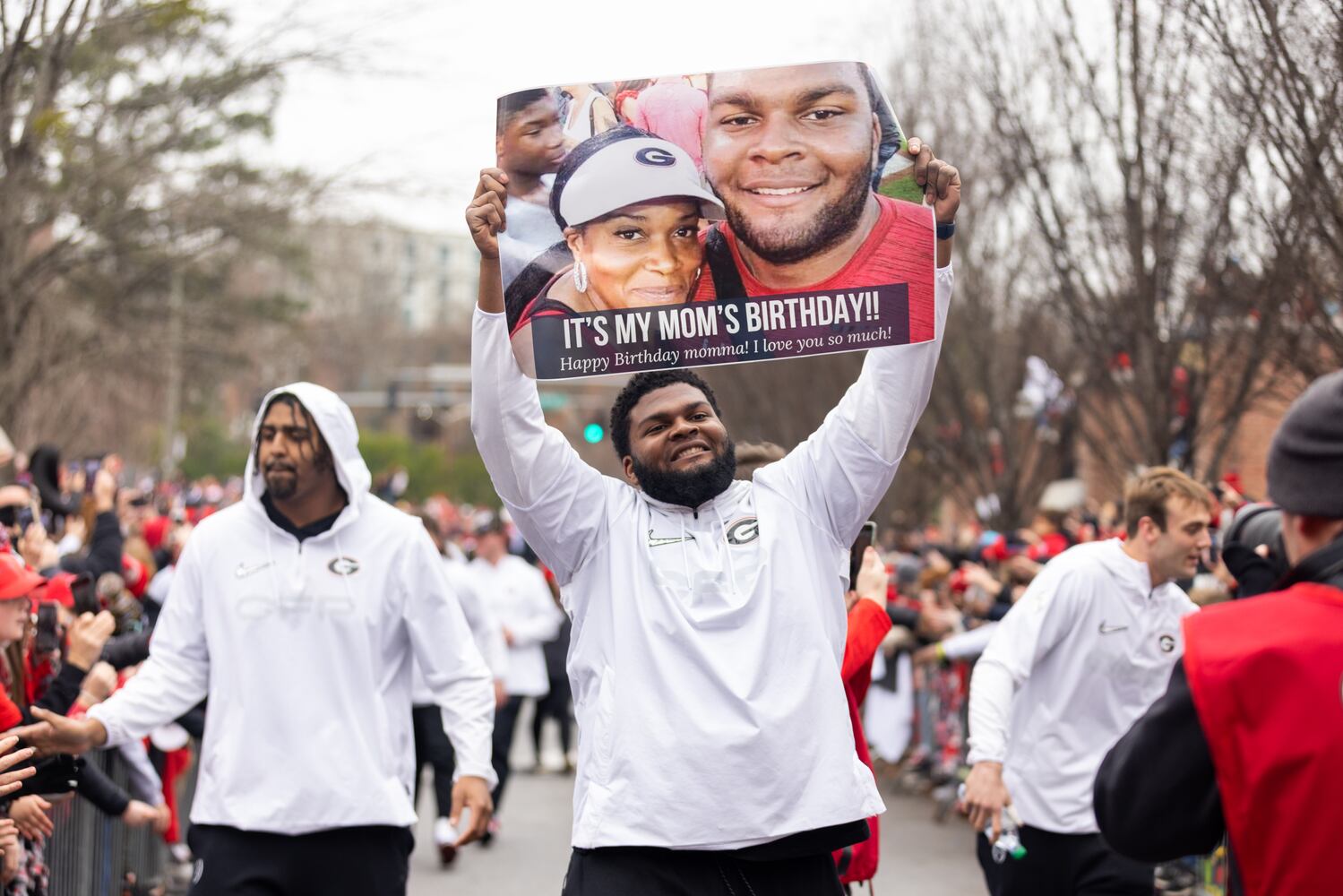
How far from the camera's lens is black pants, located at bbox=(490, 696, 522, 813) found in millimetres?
12714

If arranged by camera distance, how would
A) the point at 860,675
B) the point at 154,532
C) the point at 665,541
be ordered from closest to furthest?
1. the point at 665,541
2. the point at 860,675
3. the point at 154,532

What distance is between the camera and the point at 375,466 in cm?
5947

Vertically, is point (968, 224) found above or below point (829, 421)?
above

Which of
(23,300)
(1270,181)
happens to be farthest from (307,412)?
(23,300)

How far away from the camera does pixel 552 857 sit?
11.7 metres

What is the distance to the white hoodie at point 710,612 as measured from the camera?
4172 millimetres

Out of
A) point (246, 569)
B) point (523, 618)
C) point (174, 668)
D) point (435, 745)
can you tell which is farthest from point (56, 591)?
point (523, 618)

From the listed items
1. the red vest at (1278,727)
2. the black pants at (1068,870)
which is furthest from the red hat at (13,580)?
the red vest at (1278,727)

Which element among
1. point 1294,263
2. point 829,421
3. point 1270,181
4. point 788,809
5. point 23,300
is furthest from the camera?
point 23,300

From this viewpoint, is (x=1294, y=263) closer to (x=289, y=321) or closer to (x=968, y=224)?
(x=968, y=224)

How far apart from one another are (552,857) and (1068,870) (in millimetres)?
6000

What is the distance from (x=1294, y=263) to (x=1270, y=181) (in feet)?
3.98

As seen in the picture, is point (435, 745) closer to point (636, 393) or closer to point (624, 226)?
point (636, 393)

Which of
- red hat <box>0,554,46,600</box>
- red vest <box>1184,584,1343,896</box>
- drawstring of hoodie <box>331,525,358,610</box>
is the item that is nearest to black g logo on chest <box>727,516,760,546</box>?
red vest <box>1184,584,1343,896</box>
